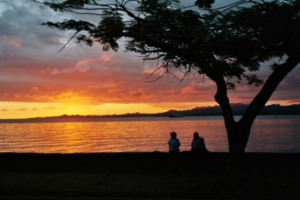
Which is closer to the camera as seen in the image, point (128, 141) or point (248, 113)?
point (248, 113)

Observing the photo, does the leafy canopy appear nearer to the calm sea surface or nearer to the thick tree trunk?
the thick tree trunk
